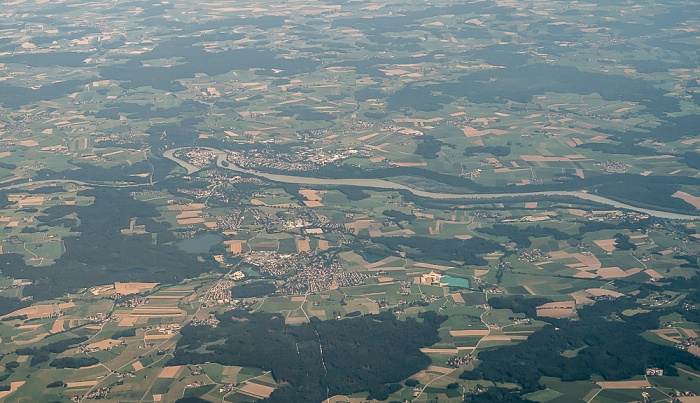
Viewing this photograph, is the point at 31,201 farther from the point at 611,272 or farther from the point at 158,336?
the point at 611,272

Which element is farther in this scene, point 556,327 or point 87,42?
point 87,42

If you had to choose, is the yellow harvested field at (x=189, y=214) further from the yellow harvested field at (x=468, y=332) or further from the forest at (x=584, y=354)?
the forest at (x=584, y=354)

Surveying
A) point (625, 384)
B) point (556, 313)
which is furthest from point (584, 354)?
point (556, 313)

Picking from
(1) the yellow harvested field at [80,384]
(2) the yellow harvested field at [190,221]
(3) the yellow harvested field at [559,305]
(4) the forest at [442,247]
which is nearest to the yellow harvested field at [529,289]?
(3) the yellow harvested field at [559,305]

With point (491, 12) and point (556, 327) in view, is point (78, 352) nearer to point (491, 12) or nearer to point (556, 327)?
point (556, 327)

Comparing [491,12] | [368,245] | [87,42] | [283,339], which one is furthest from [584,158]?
[87,42]

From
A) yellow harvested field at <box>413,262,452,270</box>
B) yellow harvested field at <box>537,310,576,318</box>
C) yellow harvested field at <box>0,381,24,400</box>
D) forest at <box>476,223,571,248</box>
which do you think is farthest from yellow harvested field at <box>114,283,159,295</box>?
yellow harvested field at <box>537,310,576,318</box>
